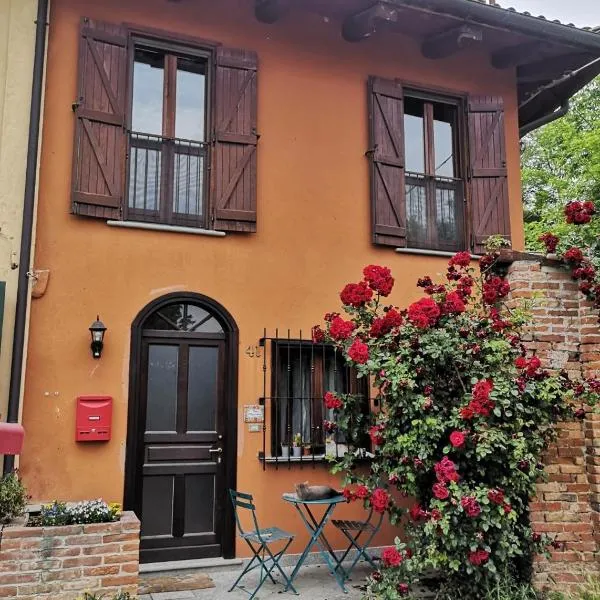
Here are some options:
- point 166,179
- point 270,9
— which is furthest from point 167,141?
point 270,9

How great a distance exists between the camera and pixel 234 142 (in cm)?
651

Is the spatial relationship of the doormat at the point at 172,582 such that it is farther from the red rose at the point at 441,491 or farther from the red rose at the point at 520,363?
the red rose at the point at 520,363

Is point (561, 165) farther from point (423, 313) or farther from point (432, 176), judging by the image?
point (423, 313)

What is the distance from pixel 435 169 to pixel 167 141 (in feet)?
10.6

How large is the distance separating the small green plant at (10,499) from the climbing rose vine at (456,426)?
7.87 feet

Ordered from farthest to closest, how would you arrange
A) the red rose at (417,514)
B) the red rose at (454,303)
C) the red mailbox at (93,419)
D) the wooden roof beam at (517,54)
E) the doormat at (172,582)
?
the wooden roof beam at (517,54) → the red mailbox at (93,419) → the doormat at (172,582) → the red rose at (454,303) → the red rose at (417,514)

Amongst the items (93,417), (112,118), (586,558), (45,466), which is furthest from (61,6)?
(586,558)

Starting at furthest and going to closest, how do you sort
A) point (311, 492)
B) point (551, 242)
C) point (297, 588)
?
point (311, 492), point (297, 588), point (551, 242)

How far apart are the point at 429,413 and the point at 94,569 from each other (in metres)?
2.58

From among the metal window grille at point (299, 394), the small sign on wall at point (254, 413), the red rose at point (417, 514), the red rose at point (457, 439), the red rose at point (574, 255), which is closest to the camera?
the red rose at point (457, 439)

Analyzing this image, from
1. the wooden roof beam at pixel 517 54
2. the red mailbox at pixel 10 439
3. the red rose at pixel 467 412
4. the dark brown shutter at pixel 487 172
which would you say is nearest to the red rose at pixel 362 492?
the red rose at pixel 467 412

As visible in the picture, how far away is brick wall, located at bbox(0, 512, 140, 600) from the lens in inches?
167

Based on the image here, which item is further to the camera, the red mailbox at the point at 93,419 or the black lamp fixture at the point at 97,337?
the black lamp fixture at the point at 97,337

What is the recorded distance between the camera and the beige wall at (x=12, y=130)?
5.45 metres
